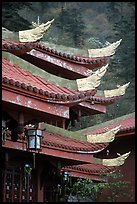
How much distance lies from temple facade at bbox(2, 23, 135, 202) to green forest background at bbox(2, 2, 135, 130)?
10044mm

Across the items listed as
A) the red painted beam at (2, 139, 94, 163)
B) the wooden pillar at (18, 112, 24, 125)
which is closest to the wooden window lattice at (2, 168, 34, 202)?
the red painted beam at (2, 139, 94, 163)

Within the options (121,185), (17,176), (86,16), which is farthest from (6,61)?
(86,16)

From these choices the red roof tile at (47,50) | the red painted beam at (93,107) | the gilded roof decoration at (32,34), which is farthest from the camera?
the red painted beam at (93,107)

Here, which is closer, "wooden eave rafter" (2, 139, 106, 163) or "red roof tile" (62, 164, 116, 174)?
"wooden eave rafter" (2, 139, 106, 163)

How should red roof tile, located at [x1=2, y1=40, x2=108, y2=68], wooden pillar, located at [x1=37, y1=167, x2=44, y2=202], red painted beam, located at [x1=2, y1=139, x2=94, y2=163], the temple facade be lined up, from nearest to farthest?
the temple facade < red roof tile, located at [x1=2, y1=40, x2=108, y2=68] < red painted beam, located at [x1=2, y1=139, x2=94, y2=163] < wooden pillar, located at [x1=37, y1=167, x2=44, y2=202]

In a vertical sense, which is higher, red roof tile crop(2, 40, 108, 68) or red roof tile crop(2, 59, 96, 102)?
red roof tile crop(2, 40, 108, 68)

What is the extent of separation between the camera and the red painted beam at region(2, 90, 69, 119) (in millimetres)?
7312

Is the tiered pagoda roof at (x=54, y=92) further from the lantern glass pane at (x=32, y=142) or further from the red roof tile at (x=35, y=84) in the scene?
the lantern glass pane at (x=32, y=142)

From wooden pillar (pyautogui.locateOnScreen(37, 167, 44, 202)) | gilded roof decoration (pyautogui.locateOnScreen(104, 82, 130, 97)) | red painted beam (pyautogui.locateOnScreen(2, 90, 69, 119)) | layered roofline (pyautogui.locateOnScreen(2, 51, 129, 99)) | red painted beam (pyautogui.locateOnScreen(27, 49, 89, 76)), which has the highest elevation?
red painted beam (pyautogui.locateOnScreen(27, 49, 89, 76))

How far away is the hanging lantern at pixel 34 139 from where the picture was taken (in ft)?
29.0

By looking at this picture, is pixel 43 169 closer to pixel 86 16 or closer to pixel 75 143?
pixel 75 143

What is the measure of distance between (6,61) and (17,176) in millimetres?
2865

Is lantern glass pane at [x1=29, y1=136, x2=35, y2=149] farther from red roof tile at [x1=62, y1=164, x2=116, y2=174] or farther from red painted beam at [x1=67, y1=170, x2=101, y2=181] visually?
red painted beam at [x1=67, y1=170, x2=101, y2=181]

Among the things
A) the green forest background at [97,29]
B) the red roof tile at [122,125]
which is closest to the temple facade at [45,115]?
the red roof tile at [122,125]
